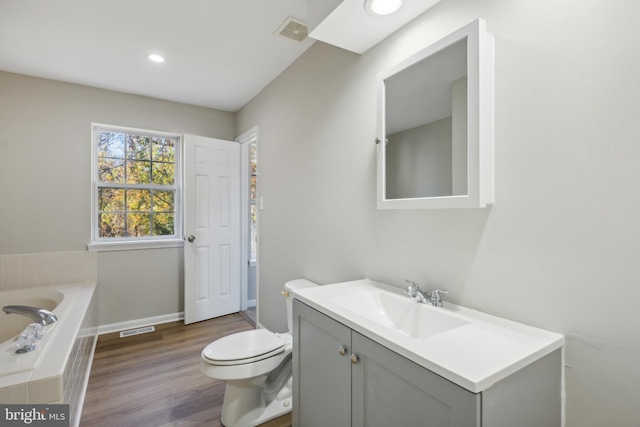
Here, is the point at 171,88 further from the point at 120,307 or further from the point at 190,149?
the point at 120,307

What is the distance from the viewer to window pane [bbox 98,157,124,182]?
3.05 meters

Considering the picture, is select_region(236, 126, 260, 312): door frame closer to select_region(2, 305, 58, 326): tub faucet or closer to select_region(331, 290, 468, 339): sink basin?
select_region(2, 305, 58, 326): tub faucet

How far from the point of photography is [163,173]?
3361 mm

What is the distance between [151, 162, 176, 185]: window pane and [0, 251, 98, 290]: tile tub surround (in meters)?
0.96

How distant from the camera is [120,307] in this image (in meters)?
3.06

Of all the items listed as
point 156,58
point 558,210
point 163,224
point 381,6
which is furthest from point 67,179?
point 558,210

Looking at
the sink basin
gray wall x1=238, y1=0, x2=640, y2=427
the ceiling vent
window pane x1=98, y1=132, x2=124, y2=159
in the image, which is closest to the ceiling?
the ceiling vent

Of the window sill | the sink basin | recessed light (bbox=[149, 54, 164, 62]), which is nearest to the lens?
the sink basin

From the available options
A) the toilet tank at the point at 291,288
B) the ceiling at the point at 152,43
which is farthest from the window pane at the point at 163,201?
the toilet tank at the point at 291,288

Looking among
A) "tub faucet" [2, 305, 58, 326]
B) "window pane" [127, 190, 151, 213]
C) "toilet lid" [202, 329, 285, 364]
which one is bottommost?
"toilet lid" [202, 329, 285, 364]

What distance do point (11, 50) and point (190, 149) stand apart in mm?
1428

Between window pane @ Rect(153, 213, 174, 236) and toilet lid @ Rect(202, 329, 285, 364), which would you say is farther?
window pane @ Rect(153, 213, 174, 236)

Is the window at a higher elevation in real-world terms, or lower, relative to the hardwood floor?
higher

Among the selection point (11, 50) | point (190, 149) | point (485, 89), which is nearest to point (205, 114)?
point (190, 149)
